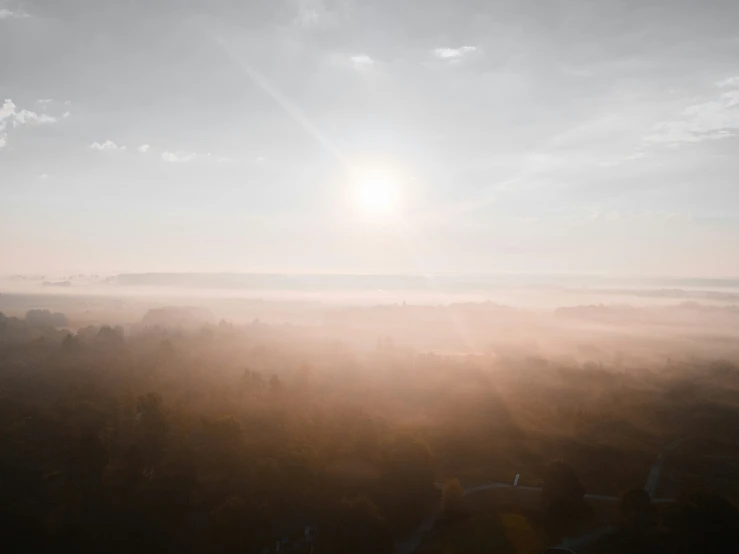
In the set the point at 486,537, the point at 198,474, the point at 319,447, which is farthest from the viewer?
the point at 319,447

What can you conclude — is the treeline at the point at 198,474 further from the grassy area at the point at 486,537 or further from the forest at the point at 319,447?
the grassy area at the point at 486,537

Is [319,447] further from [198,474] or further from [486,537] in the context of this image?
[486,537]

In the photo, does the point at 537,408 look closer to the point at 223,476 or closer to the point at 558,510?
the point at 558,510

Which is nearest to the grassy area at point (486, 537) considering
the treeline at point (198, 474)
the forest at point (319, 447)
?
the forest at point (319, 447)

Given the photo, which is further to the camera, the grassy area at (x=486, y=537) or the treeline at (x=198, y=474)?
the treeline at (x=198, y=474)

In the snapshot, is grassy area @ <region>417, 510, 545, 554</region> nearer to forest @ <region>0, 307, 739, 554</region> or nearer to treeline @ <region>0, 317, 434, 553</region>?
forest @ <region>0, 307, 739, 554</region>

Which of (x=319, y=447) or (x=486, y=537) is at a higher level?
(x=319, y=447)

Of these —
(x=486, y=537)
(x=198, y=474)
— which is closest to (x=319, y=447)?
(x=198, y=474)

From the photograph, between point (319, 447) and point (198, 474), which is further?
point (319, 447)

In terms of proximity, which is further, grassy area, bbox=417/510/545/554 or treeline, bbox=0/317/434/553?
treeline, bbox=0/317/434/553

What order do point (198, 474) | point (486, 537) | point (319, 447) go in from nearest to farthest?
1. point (486, 537)
2. point (198, 474)
3. point (319, 447)

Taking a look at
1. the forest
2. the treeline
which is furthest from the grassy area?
the treeline

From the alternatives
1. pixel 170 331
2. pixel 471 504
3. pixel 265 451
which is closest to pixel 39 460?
pixel 265 451
